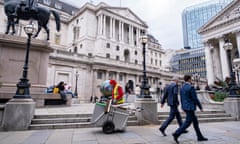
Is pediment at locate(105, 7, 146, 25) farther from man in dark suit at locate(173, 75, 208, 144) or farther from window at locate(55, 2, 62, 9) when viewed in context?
man in dark suit at locate(173, 75, 208, 144)

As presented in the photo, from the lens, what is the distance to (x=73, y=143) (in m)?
4.41

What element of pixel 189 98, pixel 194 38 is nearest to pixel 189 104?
pixel 189 98

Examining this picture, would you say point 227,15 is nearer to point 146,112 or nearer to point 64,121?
point 146,112

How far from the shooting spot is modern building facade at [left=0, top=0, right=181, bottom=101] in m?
27.3

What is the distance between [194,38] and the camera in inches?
4058

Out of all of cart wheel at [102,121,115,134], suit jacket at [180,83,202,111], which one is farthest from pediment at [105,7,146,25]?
suit jacket at [180,83,202,111]

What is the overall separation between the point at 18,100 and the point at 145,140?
525cm

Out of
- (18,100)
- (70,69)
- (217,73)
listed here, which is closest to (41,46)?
(18,100)

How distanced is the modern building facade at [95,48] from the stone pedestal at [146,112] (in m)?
20.9

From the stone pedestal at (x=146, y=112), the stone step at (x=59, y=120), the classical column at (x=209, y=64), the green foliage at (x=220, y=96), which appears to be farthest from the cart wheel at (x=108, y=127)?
the classical column at (x=209, y=64)

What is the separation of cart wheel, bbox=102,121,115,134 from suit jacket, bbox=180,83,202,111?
259 centimetres

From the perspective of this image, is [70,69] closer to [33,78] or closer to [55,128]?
[33,78]

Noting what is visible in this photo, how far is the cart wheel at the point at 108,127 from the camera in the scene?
555cm

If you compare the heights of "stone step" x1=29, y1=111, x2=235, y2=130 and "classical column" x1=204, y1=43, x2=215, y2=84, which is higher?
"classical column" x1=204, y1=43, x2=215, y2=84
